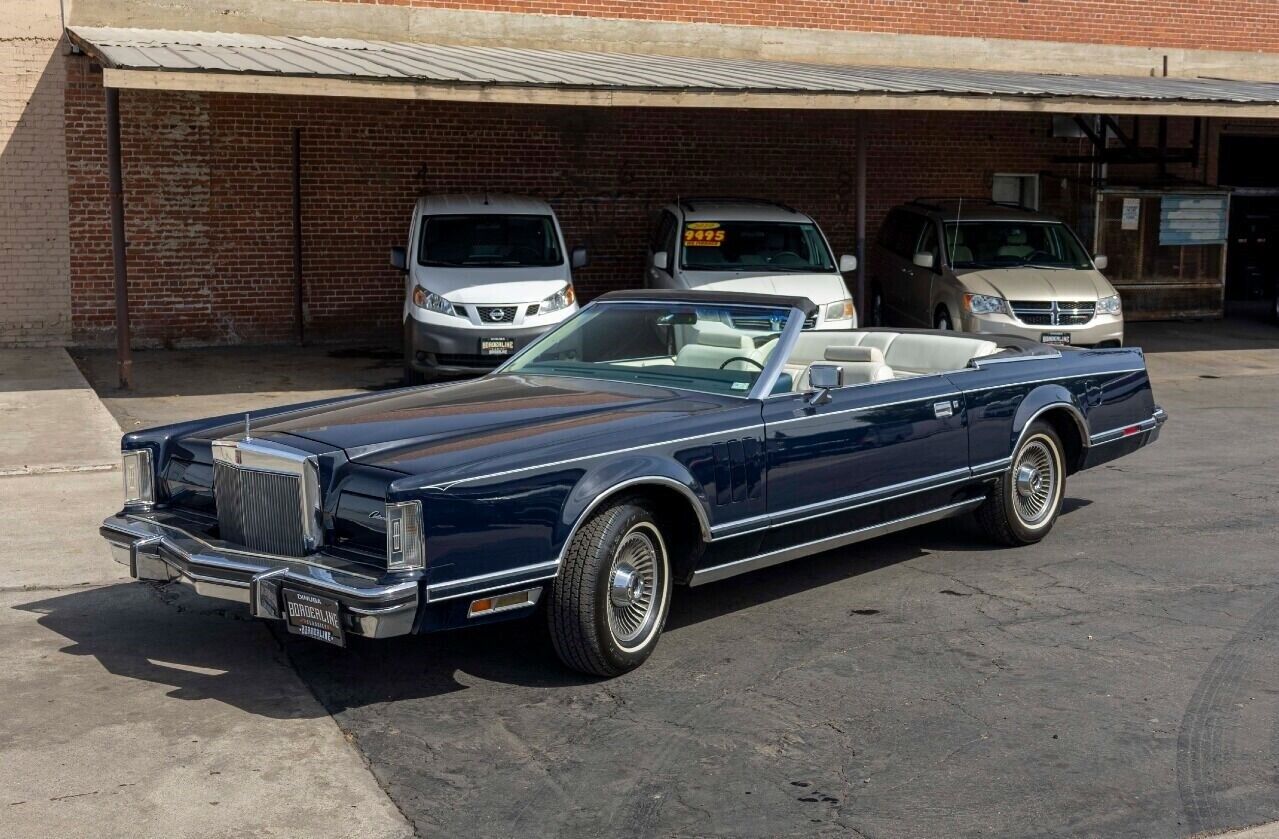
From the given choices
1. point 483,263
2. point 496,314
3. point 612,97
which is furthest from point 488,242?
point 612,97

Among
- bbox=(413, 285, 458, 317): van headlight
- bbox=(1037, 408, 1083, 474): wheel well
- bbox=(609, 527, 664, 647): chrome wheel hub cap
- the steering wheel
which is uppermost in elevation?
the steering wheel

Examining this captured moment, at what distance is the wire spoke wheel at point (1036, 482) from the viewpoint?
8.12 m

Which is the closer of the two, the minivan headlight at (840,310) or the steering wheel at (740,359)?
the steering wheel at (740,359)

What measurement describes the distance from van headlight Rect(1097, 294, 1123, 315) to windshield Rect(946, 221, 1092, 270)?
3.02ft

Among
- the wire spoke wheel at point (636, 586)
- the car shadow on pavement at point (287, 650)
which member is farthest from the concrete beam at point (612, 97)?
the wire spoke wheel at point (636, 586)

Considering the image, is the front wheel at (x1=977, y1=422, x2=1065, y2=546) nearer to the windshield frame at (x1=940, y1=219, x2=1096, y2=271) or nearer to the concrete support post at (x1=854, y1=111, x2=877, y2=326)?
the windshield frame at (x1=940, y1=219, x2=1096, y2=271)

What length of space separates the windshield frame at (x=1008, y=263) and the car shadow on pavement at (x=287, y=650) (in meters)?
9.59

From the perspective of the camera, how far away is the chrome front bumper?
5180 mm

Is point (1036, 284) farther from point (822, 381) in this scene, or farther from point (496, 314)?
point (822, 381)

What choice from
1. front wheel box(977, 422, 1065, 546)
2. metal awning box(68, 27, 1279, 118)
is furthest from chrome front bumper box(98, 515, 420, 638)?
metal awning box(68, 27, 1279, 118)

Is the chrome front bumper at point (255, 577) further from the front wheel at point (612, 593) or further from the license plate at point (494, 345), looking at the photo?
the license plate at point (494, 345)

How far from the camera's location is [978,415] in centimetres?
762

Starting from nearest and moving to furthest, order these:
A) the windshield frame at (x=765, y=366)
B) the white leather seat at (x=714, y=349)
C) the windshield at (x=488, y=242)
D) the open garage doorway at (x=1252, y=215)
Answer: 1. the windshield frame at (x=765, y=366)
2. the white leather seat at (x=714, y=349)
3. the windshield at (x=488, y=242)
4. the open garage doorway at (x=1252, y=215)

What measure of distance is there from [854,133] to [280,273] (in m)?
8.50
